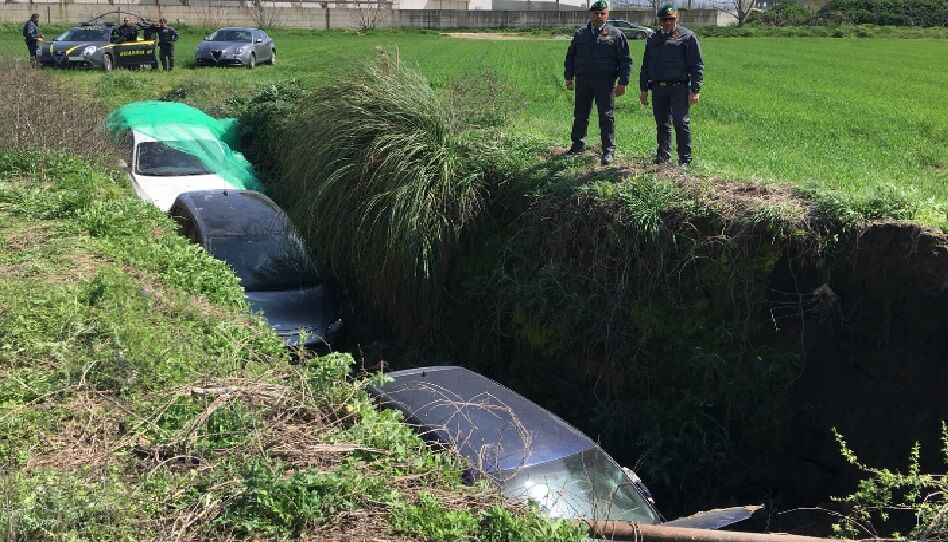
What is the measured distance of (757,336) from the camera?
845cm

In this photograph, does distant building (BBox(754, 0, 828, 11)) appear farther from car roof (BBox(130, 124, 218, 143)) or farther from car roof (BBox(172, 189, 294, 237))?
car roof (BBox(172, 189, 294, 237))

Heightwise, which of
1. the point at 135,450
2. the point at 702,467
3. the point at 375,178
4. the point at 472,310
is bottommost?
the point at 702,467

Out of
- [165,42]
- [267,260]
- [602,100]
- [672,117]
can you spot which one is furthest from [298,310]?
[165,42]

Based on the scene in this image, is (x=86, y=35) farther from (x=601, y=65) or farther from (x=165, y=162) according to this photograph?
(x=601, y=65)

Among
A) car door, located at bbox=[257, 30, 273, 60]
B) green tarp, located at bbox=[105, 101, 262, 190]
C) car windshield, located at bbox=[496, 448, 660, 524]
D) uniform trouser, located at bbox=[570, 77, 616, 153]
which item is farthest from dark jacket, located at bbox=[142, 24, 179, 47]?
car windshield, located at bbox=[496, 448, 660, 524]

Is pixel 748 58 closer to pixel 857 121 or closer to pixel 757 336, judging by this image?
pixel 857 121

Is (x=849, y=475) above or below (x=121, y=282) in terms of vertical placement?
below

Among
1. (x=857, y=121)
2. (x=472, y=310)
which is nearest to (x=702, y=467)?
(x=472, y=310)

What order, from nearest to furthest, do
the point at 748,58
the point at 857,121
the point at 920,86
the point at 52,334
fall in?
1. the point at 52,334
2. the point at 857,121
3. the point at 920,86
4. the point at 748,58

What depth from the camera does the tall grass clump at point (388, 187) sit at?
10031 millimetres

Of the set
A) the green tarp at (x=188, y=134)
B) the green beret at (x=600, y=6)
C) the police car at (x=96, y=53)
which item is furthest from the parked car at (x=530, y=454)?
the police car at (x=96, y=53)

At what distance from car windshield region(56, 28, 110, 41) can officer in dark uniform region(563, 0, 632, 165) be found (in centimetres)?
1893

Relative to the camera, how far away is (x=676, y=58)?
9.54 meters

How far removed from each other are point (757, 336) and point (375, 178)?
453cm
